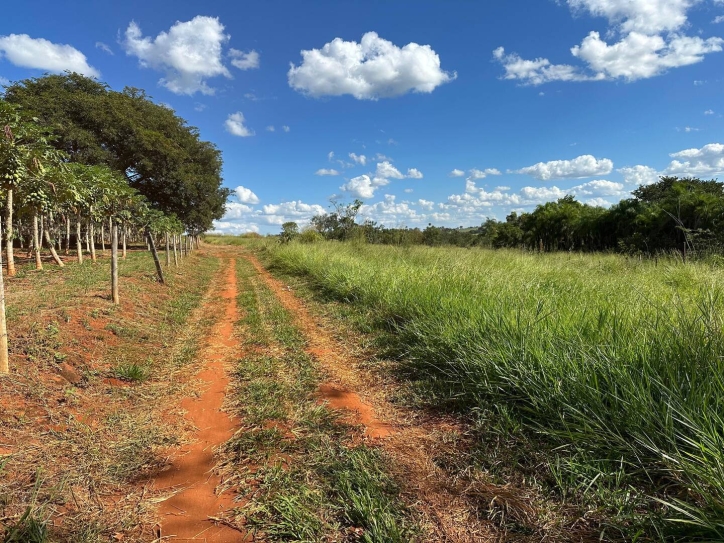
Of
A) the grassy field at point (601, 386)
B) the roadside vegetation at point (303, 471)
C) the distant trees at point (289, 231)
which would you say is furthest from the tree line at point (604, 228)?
the roadside vegetation at point (303, 471)

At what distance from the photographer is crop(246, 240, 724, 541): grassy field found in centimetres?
193

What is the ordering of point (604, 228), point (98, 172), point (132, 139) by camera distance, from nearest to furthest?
1. point (98, 172)
2. point (132, 139)
3. point (604, 228)

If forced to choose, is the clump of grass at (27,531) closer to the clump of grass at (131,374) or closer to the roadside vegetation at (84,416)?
the roadside vegetation at (84,416)

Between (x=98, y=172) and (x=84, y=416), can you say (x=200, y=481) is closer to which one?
(x=84, y=416)

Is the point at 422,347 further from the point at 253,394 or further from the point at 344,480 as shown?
the point at 344,480

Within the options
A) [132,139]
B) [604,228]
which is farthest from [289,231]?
[604,228]

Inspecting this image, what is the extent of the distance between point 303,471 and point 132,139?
23844 millimetres

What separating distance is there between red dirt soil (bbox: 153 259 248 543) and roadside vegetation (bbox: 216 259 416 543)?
12 centimetres

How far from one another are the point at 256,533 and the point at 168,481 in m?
0.87

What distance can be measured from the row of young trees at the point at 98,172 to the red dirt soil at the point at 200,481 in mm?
1985

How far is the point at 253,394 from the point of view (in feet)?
12.5

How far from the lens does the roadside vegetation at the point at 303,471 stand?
6.70 ft

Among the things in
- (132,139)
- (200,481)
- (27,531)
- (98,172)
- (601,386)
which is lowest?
(200,481)

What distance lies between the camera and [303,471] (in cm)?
252
